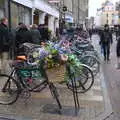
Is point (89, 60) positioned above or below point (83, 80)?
above

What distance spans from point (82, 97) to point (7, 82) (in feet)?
6.71

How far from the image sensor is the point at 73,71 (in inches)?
360

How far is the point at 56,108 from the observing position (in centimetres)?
859

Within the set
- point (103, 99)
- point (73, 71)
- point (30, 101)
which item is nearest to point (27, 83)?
point (30, 101)

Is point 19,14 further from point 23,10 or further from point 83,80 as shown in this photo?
point 83,80

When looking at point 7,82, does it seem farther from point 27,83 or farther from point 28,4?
point 28,4

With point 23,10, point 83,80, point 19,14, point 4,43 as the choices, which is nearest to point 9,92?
point 83,80

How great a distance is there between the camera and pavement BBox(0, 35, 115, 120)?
7.93 metres

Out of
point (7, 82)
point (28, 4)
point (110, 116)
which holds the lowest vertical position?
point (110, 116)

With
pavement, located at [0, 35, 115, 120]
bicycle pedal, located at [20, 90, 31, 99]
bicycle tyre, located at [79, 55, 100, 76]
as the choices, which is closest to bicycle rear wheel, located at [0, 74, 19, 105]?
pavement, located at [0, 35, 115, 120]

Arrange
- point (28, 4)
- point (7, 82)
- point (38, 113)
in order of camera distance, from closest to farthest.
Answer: point (38, 113) < point (7, 82) < point (28, 4)

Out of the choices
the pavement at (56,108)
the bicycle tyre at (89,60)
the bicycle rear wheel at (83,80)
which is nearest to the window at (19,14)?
the bicycle tyre at (89,60)

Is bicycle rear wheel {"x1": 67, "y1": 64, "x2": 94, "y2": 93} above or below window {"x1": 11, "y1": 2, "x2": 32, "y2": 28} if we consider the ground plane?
below

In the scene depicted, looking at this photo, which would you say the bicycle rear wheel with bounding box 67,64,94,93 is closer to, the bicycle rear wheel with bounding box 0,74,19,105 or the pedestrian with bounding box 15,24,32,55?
the bicycle rear wheel with bounding box 0,74,19,105
